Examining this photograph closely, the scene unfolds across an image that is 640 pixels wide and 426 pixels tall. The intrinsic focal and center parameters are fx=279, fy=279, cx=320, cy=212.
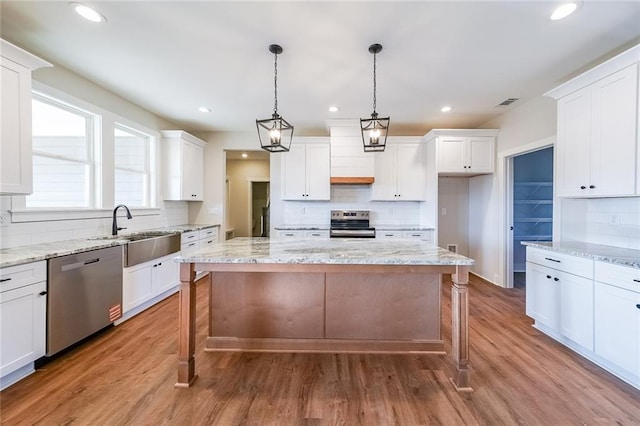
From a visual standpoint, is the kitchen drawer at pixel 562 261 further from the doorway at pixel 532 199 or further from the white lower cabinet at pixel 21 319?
the white lower cabinet at pixel 21 319

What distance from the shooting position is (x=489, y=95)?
3.57m

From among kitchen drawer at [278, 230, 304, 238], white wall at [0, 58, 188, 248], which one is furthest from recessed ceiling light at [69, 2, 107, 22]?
kitchen drawer at [278, 230, 304, 238]

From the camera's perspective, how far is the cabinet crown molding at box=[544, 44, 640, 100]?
2.10 meters

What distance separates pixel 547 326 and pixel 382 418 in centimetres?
214

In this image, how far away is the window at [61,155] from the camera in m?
2.77

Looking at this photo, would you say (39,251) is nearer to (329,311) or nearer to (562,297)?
(329,311)

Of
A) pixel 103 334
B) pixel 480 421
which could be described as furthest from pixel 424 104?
pixel 103 334

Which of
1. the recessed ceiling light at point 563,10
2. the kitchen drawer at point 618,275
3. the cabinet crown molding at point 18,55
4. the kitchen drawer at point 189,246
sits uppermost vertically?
the recessed ceiling light at point 563,10

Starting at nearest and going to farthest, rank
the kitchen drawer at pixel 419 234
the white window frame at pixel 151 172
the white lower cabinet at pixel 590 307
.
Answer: the white lower cabinet at pixel 590 307
the white window frame at pixel 151 172
the kitchen drawer at pixel 419 234

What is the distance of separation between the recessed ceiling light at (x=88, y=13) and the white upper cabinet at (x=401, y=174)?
3836 mm

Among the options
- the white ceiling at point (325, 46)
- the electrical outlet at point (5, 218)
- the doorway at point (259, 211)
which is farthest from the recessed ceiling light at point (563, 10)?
the doorway at point (259, 211)

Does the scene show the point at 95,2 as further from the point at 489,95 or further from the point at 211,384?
the point at 489,95

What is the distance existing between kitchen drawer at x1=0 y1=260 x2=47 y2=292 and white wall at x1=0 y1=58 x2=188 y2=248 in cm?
67

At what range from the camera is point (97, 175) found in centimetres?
337
